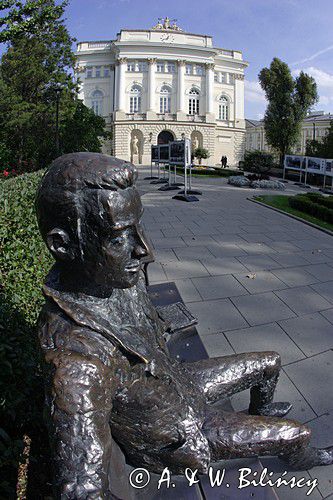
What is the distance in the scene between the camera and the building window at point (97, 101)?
54812 mm

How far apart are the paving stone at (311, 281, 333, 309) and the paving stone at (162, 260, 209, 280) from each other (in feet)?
5.61

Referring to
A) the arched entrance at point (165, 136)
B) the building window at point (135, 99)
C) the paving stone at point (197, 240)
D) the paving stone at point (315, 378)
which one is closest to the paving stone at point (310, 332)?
the paving stone at point (315, 378)

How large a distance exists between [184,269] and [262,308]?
5.76ft

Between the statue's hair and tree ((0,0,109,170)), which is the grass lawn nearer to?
the statue's hair

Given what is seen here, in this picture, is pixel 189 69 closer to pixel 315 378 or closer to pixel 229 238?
pixel 229 238

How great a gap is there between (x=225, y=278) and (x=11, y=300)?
3.64 meters

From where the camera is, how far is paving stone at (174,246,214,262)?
6867 mm

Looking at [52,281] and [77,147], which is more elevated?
[77,147]

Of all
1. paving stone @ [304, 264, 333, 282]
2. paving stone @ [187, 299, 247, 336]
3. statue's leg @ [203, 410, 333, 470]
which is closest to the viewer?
statue's leg @ [203, 410, 333, 470]

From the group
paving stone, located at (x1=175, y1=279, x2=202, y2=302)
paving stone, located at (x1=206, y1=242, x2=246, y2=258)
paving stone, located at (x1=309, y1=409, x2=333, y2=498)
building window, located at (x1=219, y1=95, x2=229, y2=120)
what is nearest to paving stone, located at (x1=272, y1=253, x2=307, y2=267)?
paving stone, located at (x1=206, y1=242, x2=246, y2=258)

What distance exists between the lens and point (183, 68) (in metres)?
52.4

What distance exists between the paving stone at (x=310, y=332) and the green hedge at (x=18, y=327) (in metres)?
2.70

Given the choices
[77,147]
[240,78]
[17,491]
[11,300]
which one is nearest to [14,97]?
[77,147]

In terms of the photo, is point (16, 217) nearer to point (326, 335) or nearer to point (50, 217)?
point (50, 217)
